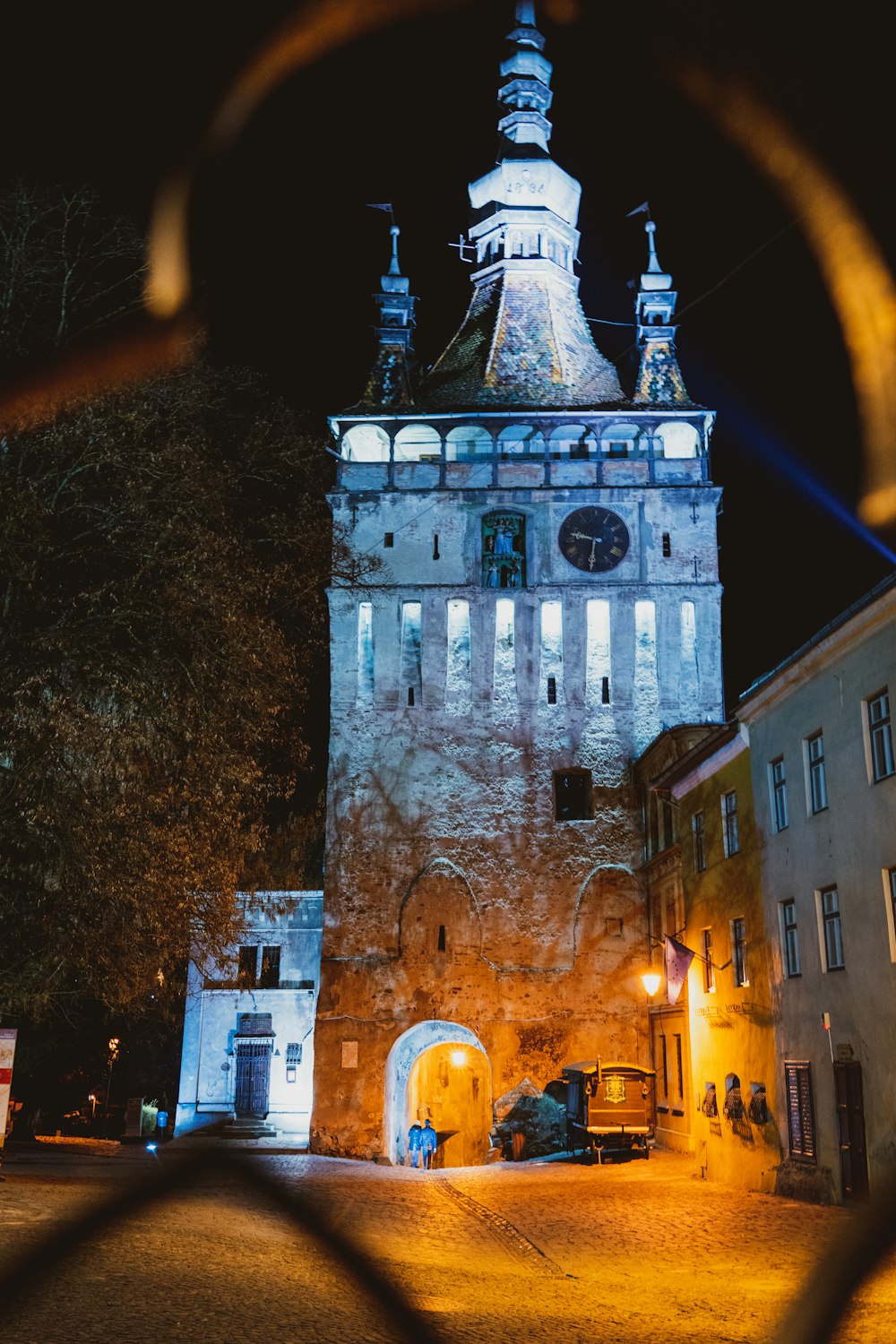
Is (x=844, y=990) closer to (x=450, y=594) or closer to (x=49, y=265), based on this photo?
(x=49, y=265)

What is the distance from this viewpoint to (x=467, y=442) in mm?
36188

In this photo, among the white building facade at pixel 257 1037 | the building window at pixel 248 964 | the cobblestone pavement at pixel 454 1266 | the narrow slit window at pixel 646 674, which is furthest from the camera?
the building window at pixel 248 964

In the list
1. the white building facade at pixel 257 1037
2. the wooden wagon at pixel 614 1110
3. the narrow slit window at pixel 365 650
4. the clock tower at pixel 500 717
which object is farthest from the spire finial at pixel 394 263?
the wooden wagon at pixel 614 1110

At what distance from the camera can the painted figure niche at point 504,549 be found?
112 ft

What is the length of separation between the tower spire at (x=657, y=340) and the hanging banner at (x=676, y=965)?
1738cm

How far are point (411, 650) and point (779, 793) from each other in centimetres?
1558

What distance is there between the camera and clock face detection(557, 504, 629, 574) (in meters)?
34.0

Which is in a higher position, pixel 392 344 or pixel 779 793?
pixel 392 344

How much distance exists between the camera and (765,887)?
20000 mm

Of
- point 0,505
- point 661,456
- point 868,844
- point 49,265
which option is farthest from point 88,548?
point 661,456

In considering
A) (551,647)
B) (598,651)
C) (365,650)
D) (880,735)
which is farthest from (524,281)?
(880,735)

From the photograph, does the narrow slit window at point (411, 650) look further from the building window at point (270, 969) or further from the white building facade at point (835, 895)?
the white building facade at point (835, 895)

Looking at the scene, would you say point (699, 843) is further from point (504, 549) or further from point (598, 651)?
point (504, 549)

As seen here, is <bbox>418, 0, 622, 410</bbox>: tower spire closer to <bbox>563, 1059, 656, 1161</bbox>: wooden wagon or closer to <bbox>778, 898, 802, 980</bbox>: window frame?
<bbox>563, 1059, 656, 1161</bbox>: wooden wagon
